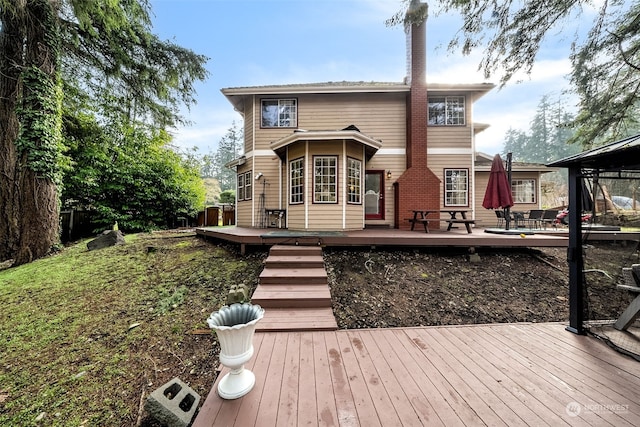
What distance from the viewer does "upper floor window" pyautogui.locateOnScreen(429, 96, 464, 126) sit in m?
8.40

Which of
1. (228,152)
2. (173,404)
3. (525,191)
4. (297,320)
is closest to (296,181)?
(297,320)

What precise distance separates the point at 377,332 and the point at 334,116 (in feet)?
24.8

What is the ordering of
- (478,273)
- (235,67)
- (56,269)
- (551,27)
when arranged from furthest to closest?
(235,67), (56,269), (478,273), (551,27)

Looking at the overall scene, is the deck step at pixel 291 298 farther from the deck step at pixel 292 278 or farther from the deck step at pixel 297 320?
the deck step at pixel 292 278

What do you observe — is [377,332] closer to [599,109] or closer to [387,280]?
[387,280]

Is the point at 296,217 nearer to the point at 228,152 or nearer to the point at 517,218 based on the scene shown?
the point at 517,218

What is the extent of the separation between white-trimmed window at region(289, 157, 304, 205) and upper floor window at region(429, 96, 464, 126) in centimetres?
528

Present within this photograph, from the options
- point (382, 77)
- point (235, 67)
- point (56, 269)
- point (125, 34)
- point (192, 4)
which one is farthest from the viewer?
point (235, 67)

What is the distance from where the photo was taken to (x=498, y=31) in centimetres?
440

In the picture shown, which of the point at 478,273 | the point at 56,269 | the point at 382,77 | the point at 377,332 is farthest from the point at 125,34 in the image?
the point at 478,273

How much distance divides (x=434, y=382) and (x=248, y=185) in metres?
8.22

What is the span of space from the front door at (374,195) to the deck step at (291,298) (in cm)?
515

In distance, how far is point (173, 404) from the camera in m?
1.82

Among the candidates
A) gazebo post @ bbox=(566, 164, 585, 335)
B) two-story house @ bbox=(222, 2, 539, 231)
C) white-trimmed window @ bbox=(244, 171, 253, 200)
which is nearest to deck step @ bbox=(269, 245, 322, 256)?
two-story house @ bbox=(222, 2, 539, 231)
